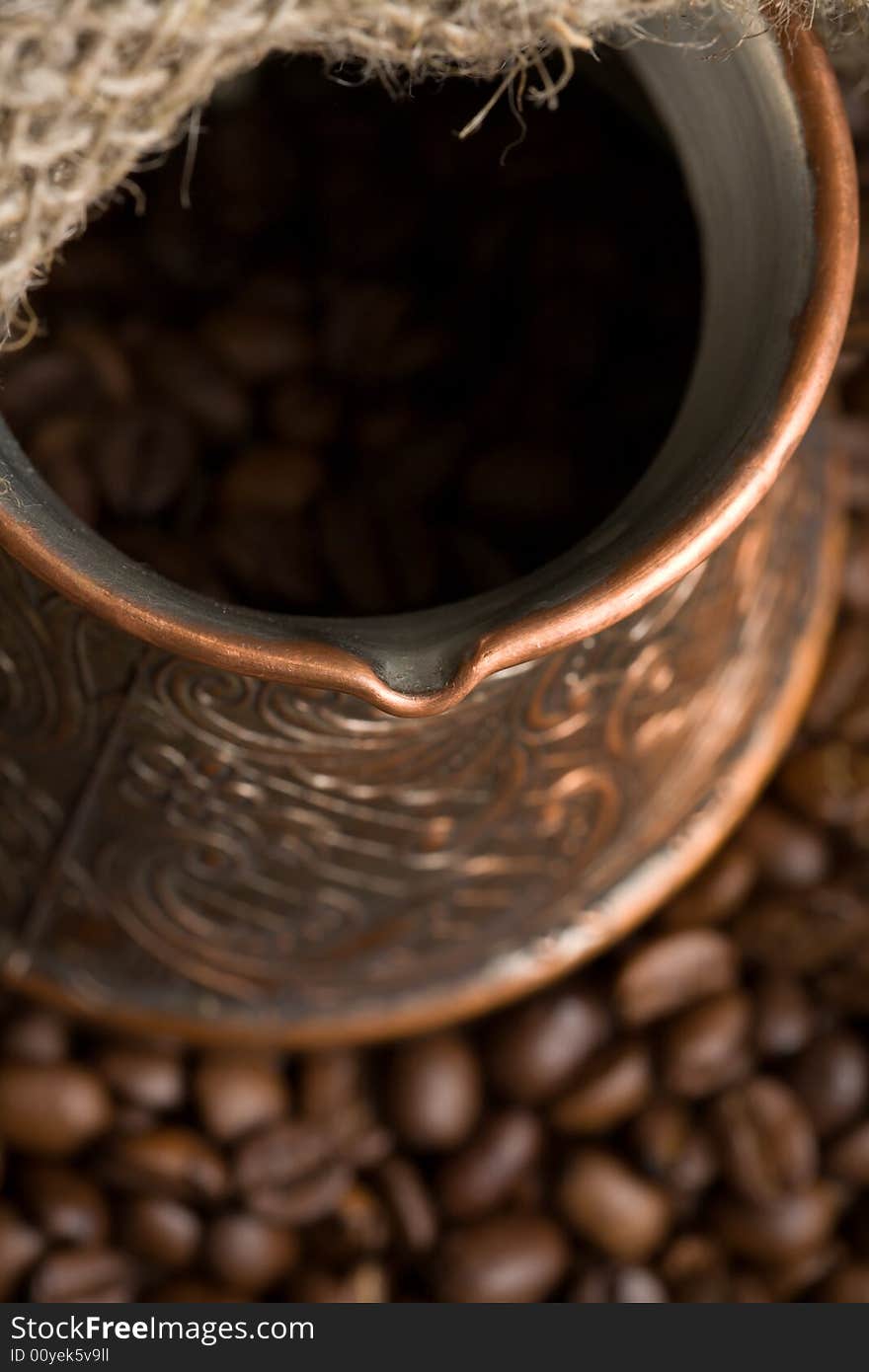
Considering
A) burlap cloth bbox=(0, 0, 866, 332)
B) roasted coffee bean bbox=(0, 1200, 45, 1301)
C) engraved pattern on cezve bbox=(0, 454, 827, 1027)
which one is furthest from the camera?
roasted coffee bean bbox=(0, 1200, 45, 1301)

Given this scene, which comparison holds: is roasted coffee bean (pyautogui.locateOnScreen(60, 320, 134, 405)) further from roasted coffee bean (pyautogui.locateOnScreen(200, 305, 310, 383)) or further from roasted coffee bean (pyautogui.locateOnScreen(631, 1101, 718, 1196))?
roasted coffee bean (pyautogui.locateOnScreen(631, 1101, 718, 1196))

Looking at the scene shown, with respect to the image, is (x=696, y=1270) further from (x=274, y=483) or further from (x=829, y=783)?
(x=274, y=483)

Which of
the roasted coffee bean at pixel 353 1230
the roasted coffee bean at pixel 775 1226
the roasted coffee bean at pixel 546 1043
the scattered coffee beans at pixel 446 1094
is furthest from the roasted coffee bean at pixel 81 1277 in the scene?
the roasted coffee bean at pixel 775 1226

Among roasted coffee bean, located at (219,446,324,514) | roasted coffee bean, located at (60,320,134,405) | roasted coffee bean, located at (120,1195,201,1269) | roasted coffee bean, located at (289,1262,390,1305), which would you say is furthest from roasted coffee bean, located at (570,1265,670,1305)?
roasted coffee bean, located at (60,320,134,405)

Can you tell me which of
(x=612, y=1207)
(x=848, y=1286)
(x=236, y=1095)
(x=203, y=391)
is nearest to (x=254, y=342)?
(x=203, y=391)

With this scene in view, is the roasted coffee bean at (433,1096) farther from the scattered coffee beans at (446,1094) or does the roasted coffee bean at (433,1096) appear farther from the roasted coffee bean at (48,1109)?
the roasted coffee bean at (48,1109)
